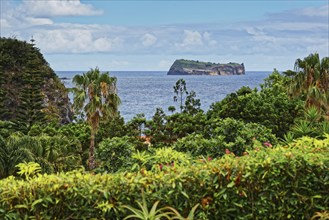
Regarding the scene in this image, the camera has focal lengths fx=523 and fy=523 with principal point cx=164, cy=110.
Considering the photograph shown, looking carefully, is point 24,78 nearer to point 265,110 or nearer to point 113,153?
point 265,110

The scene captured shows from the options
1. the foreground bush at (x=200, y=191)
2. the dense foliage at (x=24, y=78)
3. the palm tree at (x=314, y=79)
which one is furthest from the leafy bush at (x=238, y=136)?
the dense foliage at (x=24, y=78)

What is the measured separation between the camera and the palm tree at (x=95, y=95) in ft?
80.2

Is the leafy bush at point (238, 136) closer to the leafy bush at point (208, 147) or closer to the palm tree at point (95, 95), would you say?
the leafy bush at point (208, 147)

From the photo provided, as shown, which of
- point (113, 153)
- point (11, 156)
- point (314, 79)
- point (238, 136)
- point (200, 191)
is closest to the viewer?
point (200, 191)

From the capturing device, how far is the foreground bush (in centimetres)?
334

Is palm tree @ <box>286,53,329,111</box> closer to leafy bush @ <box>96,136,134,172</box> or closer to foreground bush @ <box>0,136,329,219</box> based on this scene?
leafy bush @ <box>96,136,134,172</box>

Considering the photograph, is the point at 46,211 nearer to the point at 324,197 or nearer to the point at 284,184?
the point at 284,184

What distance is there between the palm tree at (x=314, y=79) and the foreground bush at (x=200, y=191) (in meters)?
18.5

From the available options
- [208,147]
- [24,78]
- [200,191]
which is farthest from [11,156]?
[24,78]

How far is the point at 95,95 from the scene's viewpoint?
24.4 m

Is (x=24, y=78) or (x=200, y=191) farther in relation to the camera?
(x=24, y=78)

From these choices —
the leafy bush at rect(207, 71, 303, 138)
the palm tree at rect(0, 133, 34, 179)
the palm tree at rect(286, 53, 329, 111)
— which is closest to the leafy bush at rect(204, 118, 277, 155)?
the palm tree at rect(0, 133, 34, 179)

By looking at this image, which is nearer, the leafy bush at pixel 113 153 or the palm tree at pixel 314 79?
the leafy bush at pixel 113 153

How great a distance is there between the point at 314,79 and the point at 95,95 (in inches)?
388
